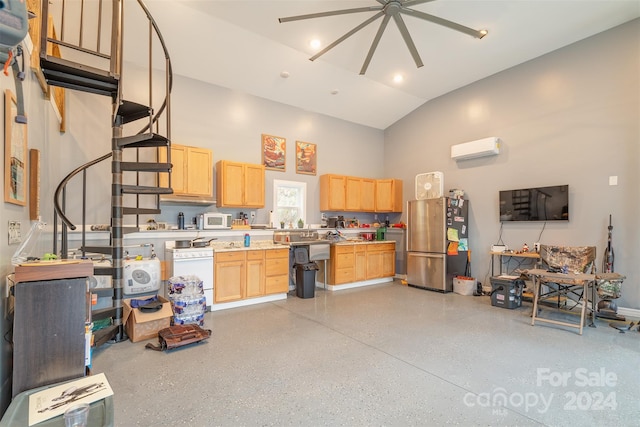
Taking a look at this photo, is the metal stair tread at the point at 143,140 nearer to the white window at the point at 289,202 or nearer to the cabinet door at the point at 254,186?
the cabinet door at the point at 254,186

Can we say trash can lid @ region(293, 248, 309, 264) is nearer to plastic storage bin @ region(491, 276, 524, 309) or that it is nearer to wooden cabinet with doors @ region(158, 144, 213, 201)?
wooden cabinet with doors @ region(158, 144, 213, 201)

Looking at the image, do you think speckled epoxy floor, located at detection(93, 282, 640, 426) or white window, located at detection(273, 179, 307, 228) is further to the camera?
white window, located at detection(273, 179, 307, 228)

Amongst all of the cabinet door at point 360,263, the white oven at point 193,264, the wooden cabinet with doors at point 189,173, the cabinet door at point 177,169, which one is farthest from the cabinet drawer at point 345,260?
the cabinet door at point 177,169

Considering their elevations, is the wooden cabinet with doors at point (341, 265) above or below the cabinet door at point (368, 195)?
below

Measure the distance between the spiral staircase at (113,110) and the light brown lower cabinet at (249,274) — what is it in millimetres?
1416

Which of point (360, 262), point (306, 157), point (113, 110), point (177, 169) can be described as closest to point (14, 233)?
point (113, 110)

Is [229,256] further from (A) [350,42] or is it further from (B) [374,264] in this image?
(A) [350,42]

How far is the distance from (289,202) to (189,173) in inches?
86.7

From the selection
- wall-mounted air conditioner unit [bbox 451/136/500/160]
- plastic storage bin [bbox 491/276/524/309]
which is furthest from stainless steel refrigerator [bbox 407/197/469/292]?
plastic storage bin [bbox 491/276/524/309]

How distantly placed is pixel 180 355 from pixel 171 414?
1.03 metres

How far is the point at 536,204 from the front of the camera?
512 cm

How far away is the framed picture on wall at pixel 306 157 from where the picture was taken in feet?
21.1

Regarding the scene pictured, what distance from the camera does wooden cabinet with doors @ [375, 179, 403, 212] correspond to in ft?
23.7

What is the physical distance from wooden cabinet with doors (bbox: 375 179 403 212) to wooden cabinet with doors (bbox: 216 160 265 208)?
120 inches
